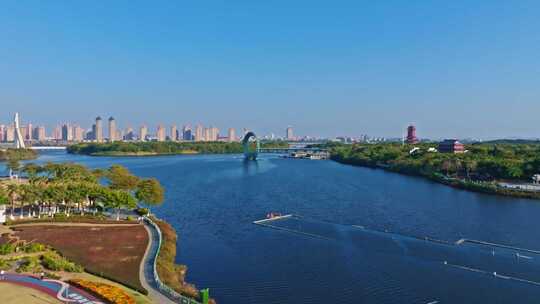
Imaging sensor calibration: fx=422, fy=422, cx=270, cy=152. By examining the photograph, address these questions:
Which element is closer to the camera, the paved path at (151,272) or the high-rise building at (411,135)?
the paved path at (151,272)

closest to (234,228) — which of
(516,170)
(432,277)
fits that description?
(432,277)

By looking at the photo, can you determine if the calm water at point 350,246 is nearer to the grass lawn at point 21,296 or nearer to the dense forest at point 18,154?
the grass lawn at point 21,296

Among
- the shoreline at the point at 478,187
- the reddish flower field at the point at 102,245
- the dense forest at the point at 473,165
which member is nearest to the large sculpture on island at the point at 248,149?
the dense forest at the point at 473,165

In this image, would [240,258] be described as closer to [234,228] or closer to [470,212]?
[234,228]

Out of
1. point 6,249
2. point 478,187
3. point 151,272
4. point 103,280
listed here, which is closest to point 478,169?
point 478,187

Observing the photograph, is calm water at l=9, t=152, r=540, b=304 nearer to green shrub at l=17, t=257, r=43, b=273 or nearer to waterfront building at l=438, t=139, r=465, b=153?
green shrub at l=17, t=257, r=43, b=273

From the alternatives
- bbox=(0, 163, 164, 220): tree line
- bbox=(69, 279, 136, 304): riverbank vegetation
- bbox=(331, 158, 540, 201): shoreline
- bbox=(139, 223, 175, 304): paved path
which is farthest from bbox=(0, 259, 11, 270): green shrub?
bbox=(331, 158, 540, 201): shoreline
